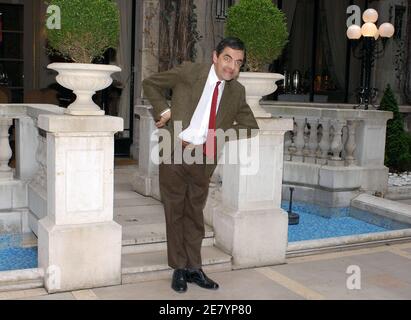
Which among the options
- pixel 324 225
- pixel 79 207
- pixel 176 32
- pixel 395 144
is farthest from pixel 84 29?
pixel 395 144

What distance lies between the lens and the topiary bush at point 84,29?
4.99m

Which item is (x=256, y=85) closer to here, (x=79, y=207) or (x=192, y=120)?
(x=192, y=120)

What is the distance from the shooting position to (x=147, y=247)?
601 centimetres

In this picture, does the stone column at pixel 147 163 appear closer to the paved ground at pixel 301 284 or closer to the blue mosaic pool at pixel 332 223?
the blue mosaic pool at pixel 332 223

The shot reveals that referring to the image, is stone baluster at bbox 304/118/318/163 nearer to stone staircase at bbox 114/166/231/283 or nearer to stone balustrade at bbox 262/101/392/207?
stone balustrade at bbox 262/101/392/207

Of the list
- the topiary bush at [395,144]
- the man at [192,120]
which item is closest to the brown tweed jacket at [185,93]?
the man at [192,120]

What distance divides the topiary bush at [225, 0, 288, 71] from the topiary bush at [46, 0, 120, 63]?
1.37m

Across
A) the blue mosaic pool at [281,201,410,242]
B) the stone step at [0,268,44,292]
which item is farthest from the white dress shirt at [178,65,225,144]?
the blue mosaic pool at [281,201,410,242]

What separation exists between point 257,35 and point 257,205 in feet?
5.75

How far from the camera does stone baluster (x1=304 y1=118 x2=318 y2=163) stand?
9531mm

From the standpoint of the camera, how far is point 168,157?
4961 mm
